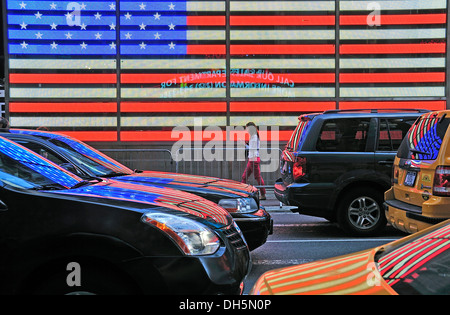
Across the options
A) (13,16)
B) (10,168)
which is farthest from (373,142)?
(13,16)

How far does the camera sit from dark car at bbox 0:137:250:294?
291cm

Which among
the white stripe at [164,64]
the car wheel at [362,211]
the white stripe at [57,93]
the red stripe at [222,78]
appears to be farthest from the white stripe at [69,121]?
the car wheel at [362,211]

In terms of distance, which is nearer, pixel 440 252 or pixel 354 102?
pixel 440 252

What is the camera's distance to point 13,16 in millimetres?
14352

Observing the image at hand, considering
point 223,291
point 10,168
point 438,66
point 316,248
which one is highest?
point 438,66

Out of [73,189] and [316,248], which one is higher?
[73,189]

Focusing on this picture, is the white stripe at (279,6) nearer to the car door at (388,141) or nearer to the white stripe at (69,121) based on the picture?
the white stripe at (69,121)

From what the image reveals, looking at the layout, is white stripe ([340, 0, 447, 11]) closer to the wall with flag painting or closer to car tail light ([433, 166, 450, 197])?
the wall with flag painting

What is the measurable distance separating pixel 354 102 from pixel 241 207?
10181mm

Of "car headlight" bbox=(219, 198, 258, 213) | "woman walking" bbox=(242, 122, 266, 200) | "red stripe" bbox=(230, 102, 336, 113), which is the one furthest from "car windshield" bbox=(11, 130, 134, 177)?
Result: "red stripe" bbox=(230, 102, 336, 113)

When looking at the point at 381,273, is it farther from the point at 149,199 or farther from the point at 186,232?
the point at 149,199
